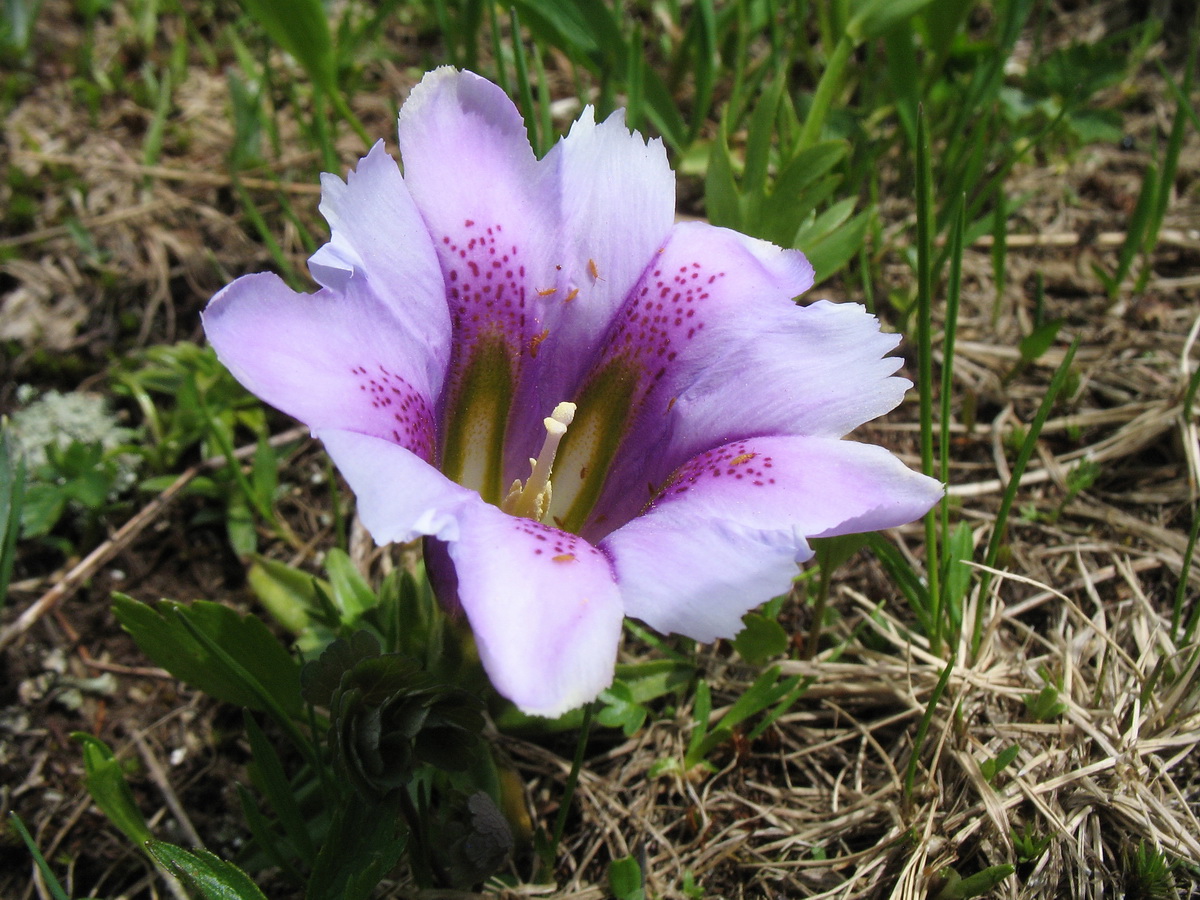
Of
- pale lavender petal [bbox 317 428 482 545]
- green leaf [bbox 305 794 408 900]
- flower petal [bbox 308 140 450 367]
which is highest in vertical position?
flower petal [bbox 308 140 450 367]

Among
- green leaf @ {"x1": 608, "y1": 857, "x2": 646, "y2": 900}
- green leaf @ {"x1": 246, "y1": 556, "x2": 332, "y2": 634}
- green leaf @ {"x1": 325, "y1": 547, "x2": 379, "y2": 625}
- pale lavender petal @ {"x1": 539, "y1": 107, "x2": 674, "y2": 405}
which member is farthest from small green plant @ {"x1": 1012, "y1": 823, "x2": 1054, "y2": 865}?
green leaf @ {"x1": 246, "y1": 556, "x2": 332, "y2": 634}

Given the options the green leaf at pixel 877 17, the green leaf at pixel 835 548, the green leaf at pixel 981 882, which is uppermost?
the green leaf at pixel 877 17

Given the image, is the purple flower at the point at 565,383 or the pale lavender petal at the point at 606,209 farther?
the pale lavender petal at the point at 606,209

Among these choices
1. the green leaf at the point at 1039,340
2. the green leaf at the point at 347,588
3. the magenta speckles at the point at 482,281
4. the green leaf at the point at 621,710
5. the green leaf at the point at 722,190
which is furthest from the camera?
the green leaf at the point at 1039,340

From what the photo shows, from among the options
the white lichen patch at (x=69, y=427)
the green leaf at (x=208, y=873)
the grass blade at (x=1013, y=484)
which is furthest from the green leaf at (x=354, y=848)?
the white lichen patch at (x=69, y=427)

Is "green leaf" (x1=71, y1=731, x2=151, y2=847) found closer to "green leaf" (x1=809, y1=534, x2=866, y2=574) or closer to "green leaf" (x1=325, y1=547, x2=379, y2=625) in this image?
"green leaf" (x1=325, y1=547, x2=379, y2=625)

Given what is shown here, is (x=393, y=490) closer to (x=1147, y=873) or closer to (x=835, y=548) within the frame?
(x=835, y=548)

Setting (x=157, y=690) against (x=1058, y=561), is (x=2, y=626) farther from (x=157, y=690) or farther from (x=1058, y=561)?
(x=1058, y=561)

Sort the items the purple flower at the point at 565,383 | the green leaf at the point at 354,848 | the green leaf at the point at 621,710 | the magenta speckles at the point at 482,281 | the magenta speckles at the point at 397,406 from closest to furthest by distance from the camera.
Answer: the purple flower at the point at 565,383
the magenta speckles at the point at 397,406
the green leaf at the point at 354,848
the magenta speckles at the point at 482,281
the green leaf at the point at 621,710

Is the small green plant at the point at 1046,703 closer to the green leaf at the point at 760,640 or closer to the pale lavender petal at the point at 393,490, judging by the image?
the green leaf at the point at 760,640
